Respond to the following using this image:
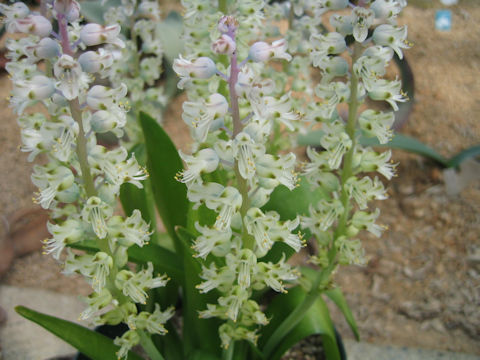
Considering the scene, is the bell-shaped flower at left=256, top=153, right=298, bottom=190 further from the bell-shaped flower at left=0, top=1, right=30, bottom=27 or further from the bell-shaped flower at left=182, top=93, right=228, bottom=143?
the bell-shaped flower at left=0, top=1, right=30, bottom=27

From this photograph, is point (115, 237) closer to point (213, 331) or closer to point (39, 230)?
point (213, 331)

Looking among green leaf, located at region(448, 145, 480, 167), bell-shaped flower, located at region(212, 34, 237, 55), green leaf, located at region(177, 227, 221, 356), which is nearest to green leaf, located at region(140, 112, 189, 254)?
green leaf, located at region(177, 227, 221, 356)

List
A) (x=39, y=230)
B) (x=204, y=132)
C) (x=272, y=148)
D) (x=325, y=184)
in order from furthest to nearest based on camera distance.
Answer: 1. (x=39, y=230)
2. (x=272, y=148)
3. (x=325, y=184)
4. (x=204, y=132)

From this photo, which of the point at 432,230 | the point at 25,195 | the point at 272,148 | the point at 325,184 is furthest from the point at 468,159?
the point at 25,195

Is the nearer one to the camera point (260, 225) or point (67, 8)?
point (67, 8)

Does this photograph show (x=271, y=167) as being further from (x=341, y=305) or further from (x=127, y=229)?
(x=341, y=305)

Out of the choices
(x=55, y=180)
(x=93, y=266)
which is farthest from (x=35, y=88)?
(x=93, y=266)

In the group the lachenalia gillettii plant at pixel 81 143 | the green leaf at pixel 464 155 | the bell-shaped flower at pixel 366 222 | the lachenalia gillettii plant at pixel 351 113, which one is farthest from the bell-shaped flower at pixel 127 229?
the green leaf at pixel 464 155

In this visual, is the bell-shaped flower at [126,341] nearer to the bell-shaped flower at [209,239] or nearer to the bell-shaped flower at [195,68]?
the bell-shaped flower at [209,239]
